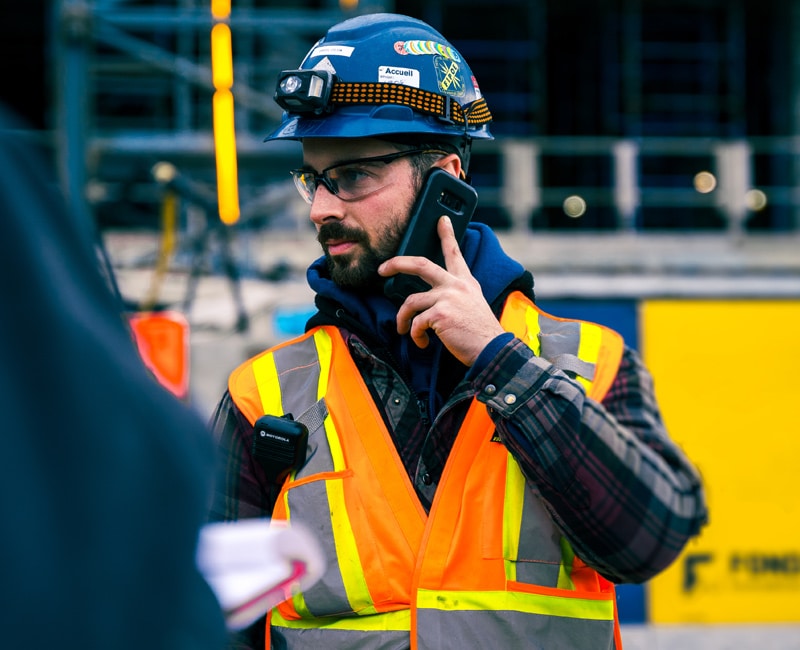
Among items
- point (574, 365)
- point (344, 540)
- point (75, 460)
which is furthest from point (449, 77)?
point (75, 460)

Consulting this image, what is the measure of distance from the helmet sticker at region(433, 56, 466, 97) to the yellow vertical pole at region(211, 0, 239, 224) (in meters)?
5.23

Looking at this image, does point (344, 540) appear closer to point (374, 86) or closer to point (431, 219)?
point (431, 219)

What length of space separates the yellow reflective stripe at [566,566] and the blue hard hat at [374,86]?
82 centimetres

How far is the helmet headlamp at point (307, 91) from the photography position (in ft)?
6.69

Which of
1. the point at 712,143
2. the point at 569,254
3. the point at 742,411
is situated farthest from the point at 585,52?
the point at 742,411

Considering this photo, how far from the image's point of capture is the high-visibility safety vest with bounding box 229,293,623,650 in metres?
1.79

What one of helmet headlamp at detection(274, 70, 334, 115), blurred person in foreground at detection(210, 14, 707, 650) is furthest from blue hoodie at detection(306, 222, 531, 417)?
helmet headlamp at detection(274, 70, 334, 115)

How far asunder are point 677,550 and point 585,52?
1301cm

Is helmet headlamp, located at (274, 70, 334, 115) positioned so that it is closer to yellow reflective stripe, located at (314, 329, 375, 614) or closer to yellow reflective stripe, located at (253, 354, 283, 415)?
yellow reflective stripe, located at (253, 354, 283, 415)

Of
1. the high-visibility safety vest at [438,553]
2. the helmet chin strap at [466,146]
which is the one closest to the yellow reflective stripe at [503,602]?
the high-visibility safety vest at [438,553]

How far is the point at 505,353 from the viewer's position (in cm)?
178

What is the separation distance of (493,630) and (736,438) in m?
5.33

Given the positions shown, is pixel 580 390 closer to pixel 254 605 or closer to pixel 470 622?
pixel 470 622

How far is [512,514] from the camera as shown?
183cm
